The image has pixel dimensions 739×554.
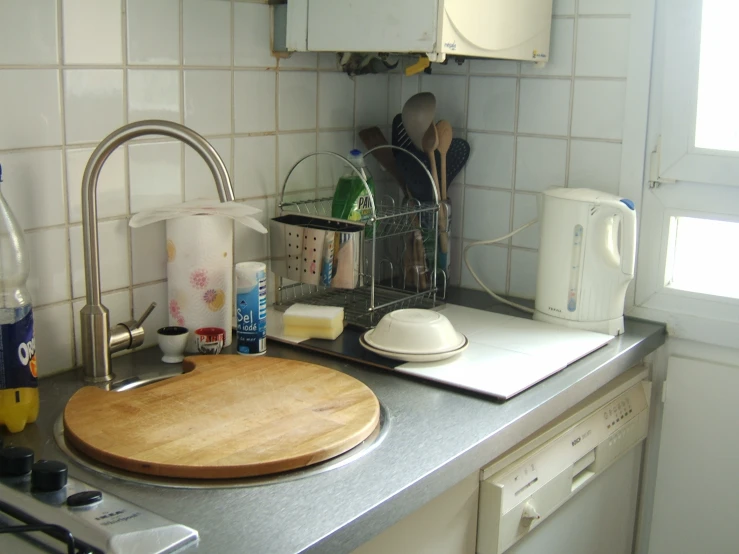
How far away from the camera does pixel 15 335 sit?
1.16m

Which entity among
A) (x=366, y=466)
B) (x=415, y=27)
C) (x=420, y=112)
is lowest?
(x=366, y=466)

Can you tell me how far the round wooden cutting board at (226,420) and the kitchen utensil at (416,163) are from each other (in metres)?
0.64

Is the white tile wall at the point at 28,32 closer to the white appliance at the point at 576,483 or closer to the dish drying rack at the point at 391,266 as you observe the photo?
the dish drying rack at the point at 391,266

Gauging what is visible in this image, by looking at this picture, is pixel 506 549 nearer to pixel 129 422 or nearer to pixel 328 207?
pixel 129 422

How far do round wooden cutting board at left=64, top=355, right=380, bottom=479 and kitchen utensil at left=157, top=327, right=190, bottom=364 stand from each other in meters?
0.06

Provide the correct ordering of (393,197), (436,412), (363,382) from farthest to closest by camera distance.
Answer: (393,197)
(363,382)
(436,412)

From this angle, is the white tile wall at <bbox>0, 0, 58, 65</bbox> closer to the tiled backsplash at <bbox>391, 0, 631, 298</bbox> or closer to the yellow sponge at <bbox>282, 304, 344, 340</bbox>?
the yellow sponge at <bbox>282, 304, 344, 340</bbox>

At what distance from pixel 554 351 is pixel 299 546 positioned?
791 millimetres

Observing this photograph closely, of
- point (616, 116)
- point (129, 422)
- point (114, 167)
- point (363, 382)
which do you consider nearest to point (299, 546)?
point (129, 422)

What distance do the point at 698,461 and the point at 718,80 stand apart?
2.56 ft

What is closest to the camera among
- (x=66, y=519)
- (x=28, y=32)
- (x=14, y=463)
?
(x=66, y=519)

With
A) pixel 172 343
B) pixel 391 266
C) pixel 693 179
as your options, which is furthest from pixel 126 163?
pixel 693 179

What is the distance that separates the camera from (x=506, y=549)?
1.35 meters

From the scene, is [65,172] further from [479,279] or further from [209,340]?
[479,279]
